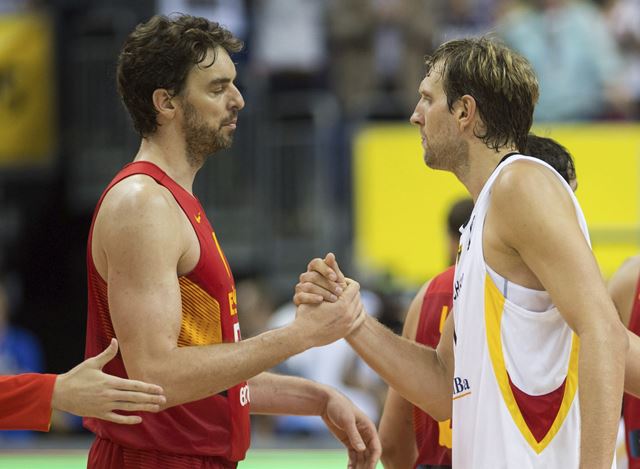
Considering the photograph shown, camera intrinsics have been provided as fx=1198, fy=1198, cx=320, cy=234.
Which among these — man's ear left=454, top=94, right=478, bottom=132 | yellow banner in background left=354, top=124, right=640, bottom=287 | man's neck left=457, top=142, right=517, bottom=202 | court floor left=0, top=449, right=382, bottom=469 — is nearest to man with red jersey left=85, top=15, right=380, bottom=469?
man's neck left=457, top=142, right=517, bottom=202

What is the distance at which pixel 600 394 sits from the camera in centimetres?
327

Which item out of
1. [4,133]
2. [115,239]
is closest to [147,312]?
[115,239]

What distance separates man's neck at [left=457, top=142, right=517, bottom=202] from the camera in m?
3.86

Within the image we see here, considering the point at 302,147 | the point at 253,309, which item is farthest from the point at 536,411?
the point at 302,147

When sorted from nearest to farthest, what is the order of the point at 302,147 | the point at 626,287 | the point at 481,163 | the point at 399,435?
the point at 481,163, the point at 626,287, the point at 399,435, the point at 302,147

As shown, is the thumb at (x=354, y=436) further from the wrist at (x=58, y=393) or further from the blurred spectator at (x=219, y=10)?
the blurred spectator at (x=219, y=10)

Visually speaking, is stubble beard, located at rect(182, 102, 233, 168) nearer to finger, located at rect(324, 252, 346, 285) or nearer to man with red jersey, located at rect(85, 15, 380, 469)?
man with red jersey, located at rect(85, 15, 380, 469)

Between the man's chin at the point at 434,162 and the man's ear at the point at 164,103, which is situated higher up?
the man's ear at the point at 164,103

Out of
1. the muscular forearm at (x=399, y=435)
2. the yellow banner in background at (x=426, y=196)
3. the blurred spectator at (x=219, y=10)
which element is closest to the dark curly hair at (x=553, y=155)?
the muscular forearm at (x=399, y=435)

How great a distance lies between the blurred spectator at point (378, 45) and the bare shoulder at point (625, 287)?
7.01 m

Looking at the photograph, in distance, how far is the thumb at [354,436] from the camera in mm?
4426

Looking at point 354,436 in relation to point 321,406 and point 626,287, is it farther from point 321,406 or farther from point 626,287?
point 626,287

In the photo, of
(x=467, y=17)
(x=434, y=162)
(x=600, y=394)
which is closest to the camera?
(x=600, y=394)

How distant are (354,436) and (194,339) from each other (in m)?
0.85
